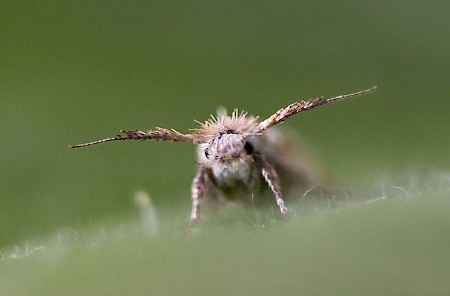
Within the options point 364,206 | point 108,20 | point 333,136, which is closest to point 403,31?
point 333,136

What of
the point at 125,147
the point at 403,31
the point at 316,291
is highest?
the point at 403,31

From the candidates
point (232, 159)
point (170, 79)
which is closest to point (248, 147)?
point (232, 159)

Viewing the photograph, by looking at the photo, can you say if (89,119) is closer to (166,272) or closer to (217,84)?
(217,84)

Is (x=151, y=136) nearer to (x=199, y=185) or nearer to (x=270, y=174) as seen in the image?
(x=199, y=185)

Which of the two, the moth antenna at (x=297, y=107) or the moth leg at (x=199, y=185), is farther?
the moth leg at (x=199, y=185)

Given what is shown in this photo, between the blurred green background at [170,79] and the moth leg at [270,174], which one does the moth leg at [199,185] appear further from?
the moth leg at [270,174]

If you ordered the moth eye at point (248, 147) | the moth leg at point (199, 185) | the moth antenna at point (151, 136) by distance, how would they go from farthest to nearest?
the moth eye at point (248, 147)
the moth leg at point (199, 185)
the moth antenna at point (151, 136)

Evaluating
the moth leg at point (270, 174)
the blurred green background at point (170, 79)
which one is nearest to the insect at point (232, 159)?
the moth leg at point (270, 174)

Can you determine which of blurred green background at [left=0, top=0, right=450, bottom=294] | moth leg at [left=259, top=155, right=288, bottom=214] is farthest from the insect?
blurred green background at [left=0, top=0, right=450, bottom=294]

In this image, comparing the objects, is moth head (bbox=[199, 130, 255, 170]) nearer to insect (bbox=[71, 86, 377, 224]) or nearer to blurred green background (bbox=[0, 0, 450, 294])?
insect (bbox=[71, 86, 377, 224])
